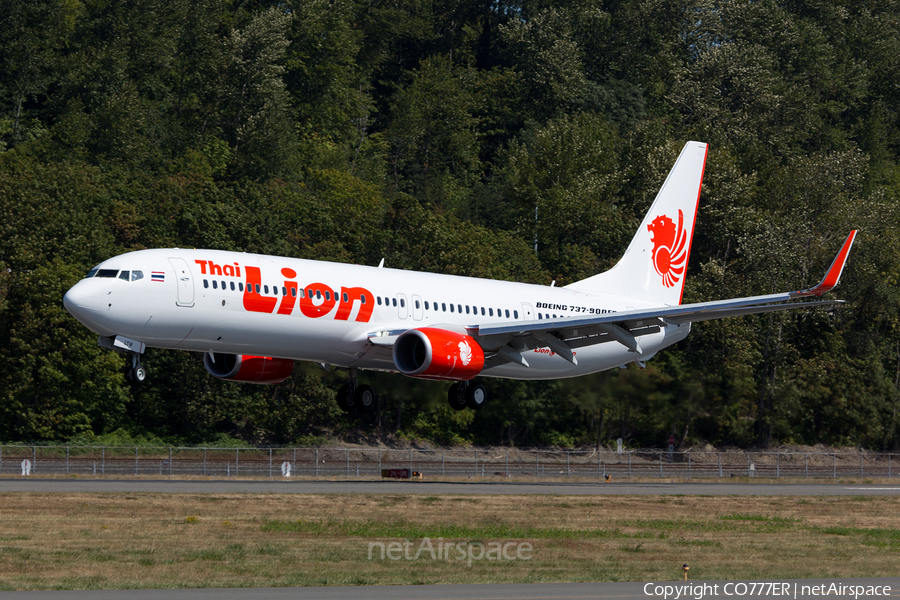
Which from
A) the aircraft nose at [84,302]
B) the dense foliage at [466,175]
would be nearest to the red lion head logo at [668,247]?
the dense foliage at [466,175]

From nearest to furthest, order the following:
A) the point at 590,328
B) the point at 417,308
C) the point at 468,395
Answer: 1. the point at 417,308
2. the point at 590,328
3. the point at 468,395

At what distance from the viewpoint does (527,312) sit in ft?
166

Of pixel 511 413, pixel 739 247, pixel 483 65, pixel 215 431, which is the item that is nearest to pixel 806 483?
pixel 511 413

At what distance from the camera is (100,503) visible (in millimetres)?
48688

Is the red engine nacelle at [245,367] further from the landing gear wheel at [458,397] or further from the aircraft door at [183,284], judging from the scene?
the landing gear wheel at [458,397]

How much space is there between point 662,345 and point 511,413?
2196 cm

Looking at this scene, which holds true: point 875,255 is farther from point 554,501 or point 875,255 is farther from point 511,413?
point 554,501

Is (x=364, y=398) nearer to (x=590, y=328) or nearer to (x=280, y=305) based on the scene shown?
(x=280, y=305)

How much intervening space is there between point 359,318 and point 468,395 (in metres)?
6.97

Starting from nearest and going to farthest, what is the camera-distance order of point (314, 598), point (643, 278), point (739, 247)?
1. point (314, 598)
2. point (643, 278)
3. point (739, 247)

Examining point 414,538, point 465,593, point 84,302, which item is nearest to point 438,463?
point 414,538

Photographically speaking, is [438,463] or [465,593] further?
[438,463]

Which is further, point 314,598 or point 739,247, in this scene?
point 739,247

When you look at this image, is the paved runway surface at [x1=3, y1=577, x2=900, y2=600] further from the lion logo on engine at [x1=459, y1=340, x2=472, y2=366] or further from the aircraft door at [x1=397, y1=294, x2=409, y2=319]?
the aircraft door at [x1=397, y1=294, x2=409, y2=319]
